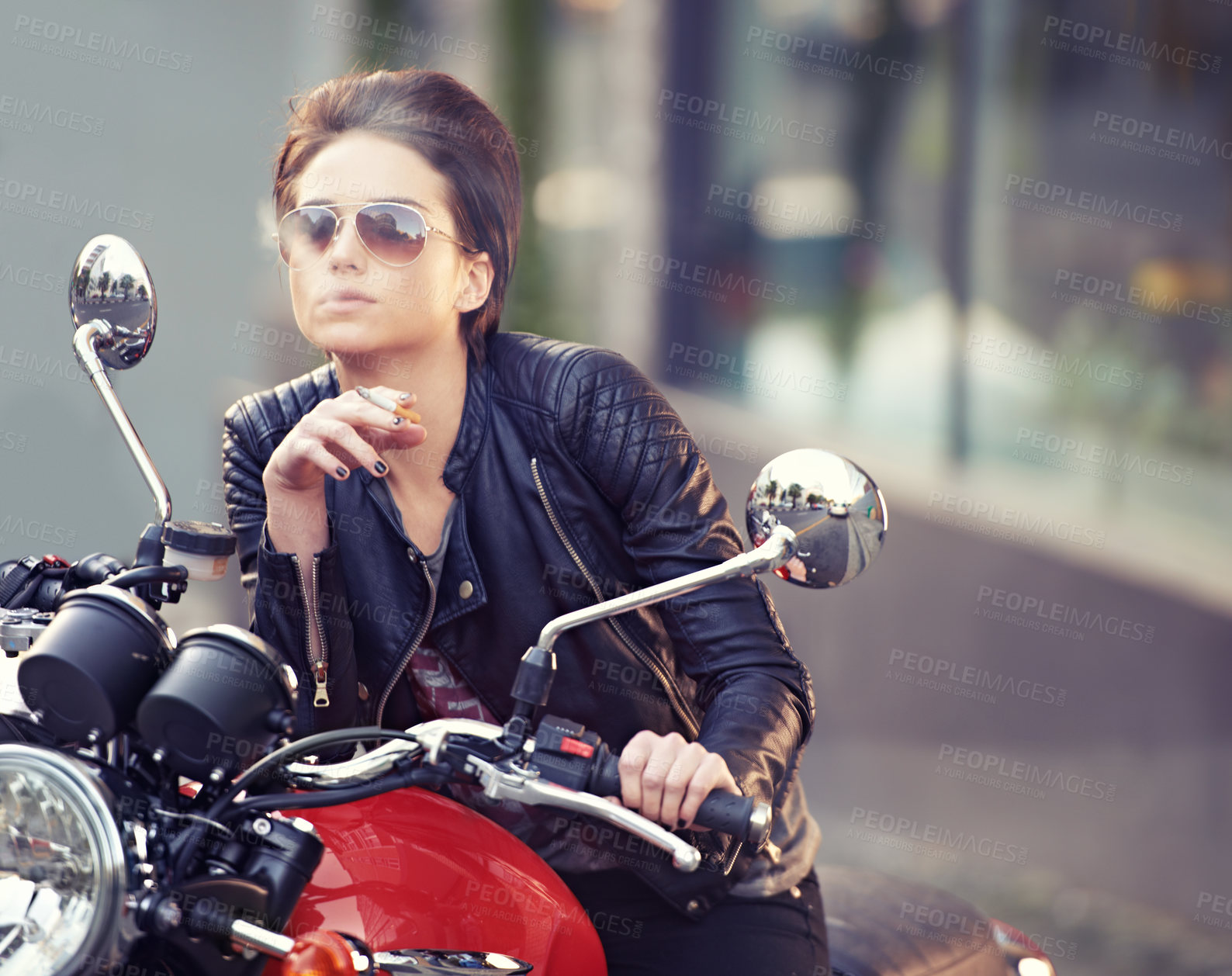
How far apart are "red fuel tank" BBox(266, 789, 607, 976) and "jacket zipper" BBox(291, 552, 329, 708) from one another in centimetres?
36

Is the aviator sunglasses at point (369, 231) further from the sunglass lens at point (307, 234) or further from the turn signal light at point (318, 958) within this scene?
the turn signal light at point (318, 958)

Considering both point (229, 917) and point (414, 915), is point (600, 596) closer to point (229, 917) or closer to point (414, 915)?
point (414, 915)

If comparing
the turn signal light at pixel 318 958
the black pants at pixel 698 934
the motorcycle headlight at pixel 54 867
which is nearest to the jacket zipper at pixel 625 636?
the black pants at pixel 698 934

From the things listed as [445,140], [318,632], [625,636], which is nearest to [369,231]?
[445,140]

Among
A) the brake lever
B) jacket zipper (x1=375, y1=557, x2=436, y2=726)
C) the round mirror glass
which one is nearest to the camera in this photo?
the brake lever

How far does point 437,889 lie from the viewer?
1350mm

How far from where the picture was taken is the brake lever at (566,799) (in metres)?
1.16

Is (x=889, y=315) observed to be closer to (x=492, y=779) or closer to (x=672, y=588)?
(x=672, y=588)

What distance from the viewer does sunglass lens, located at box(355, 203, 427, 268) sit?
5.90 feet

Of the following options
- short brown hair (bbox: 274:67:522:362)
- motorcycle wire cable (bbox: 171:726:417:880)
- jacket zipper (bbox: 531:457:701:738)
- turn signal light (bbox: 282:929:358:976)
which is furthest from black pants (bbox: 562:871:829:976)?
short brown hair (bbox: 274:67:522:362)

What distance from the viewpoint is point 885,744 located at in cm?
534

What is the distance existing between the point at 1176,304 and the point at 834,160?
1.73 m

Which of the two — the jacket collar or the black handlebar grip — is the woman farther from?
the black handlebar grip

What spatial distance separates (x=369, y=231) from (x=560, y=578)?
591 millimetres
